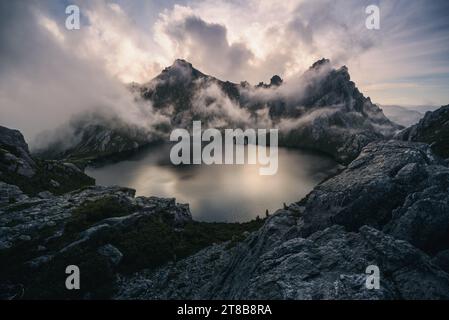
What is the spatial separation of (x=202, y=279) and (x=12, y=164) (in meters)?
59.9

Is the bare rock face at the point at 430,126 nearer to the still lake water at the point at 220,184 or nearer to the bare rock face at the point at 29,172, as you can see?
the still lake water at the point at 220,184

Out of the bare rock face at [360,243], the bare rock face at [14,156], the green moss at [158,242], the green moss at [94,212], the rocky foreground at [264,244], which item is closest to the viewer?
the bare rock face at [360,243]

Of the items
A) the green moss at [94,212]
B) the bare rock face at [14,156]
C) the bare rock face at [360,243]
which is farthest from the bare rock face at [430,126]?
the bare rock face at [14,156]

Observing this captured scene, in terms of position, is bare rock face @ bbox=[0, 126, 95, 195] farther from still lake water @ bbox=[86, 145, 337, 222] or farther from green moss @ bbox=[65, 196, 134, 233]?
still lake water @ bbox=[86, 145, 337, 222]

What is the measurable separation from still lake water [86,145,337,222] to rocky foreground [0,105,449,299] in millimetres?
38282

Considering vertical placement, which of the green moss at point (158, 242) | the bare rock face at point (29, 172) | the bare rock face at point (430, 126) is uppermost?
the bare rock face at point (430, 126)

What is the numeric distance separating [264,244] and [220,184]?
101276 millimetres

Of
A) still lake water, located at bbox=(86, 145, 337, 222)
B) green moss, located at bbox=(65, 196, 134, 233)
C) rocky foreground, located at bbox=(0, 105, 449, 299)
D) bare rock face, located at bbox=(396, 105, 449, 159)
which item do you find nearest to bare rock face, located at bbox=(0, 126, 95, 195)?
rocky foreground, located at bbox=(0, 105, 449, 299)

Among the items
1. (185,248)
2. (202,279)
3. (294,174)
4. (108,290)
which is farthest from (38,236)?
(294,174)

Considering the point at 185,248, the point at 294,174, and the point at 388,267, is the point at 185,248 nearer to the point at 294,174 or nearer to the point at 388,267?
the point at 388,267

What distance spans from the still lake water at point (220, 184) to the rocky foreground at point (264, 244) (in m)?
38.3

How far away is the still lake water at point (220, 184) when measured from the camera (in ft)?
321

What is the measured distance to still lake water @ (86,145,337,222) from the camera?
97700mm

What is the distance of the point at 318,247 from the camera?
21.6m
